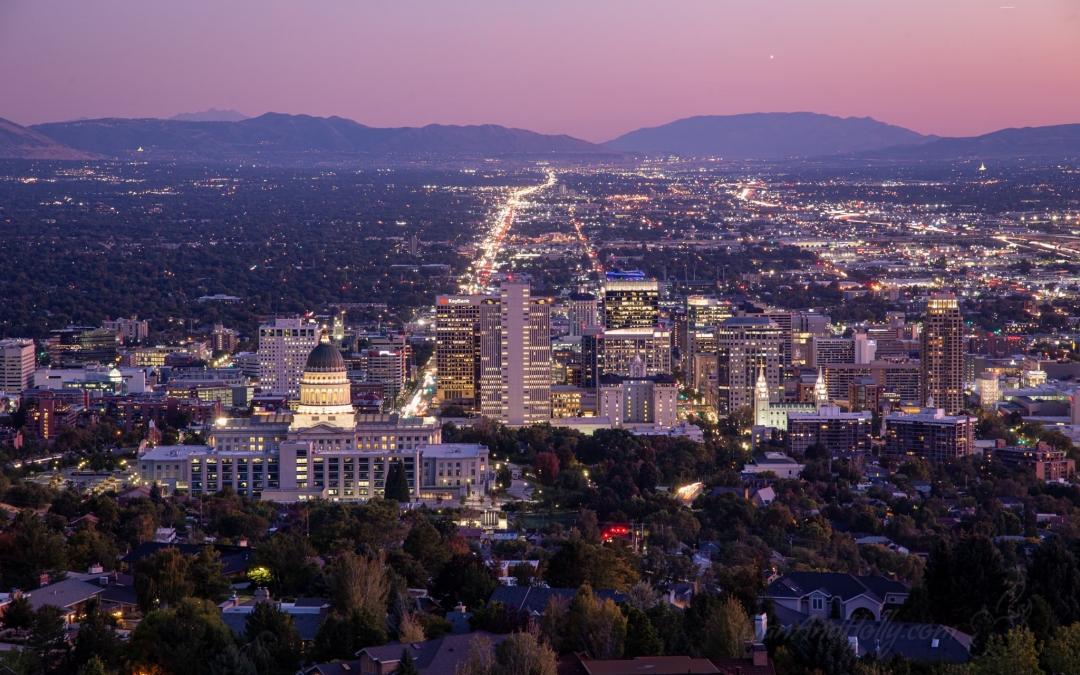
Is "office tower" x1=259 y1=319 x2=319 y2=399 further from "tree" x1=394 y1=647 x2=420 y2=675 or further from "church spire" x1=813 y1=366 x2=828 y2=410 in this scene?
"tree" x1=394 y1=647 x2=420 y2=675

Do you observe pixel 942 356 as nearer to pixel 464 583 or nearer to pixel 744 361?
pixel 744 361

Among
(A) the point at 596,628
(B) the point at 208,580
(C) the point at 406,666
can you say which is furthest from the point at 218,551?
(C) the point at 406,666

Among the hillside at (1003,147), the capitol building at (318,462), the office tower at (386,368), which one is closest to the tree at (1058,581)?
the capitol building at (318,462)

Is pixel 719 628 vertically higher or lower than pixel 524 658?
lower

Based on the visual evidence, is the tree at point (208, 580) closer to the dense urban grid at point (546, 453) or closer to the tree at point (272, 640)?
the dense urban grid at point (546, 453)

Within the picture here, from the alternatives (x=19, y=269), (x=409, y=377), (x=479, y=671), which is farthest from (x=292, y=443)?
(x=19, y=269)

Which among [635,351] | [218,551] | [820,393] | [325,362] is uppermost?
[325,362]

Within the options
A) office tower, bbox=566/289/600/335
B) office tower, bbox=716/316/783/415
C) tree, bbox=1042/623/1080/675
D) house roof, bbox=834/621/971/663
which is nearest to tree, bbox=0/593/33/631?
house roof, bbox=834/621/971/663
